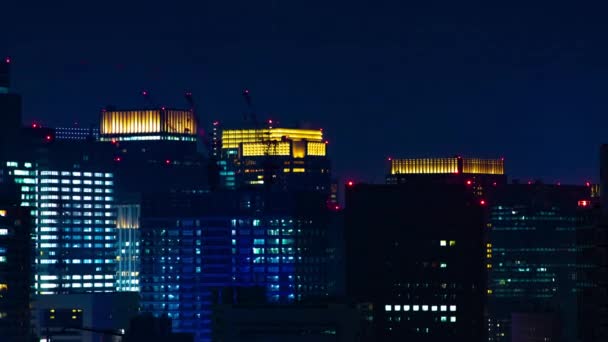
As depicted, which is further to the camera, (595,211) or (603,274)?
(595,211)

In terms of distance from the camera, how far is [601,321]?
136m

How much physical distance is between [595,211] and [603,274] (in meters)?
12.9

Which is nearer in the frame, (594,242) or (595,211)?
(594,242)

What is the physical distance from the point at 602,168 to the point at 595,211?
9.32 m

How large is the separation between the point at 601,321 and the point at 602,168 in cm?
868

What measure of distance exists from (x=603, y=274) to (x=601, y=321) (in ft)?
24.4

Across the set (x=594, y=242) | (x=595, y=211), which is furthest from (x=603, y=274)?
(x=595, y=211)

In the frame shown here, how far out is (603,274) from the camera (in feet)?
422

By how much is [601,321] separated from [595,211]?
798 centimetres

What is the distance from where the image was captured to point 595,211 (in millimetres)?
141250

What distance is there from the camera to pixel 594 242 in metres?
132

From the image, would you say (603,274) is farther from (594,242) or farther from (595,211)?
(595,211)
